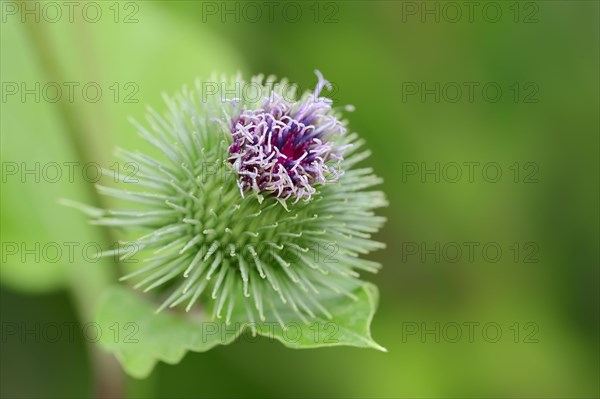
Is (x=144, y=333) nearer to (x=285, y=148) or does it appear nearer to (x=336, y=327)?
(x=336, y=327)

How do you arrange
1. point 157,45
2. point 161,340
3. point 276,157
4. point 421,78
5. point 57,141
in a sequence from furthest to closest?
point 421,78 < point 157,45 < point 57,141 < point 161,340 < point 276,157

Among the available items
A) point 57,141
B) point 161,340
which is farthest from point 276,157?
point 57,141

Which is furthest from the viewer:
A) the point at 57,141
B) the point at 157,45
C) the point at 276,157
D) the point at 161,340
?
the point at 157,45

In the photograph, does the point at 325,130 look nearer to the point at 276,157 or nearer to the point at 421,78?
the point at 276,157

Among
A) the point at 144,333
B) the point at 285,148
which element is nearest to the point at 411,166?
the point at 285,148

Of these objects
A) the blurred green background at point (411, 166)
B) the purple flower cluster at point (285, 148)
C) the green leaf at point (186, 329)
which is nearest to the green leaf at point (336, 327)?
the green leaf at point (186, 329)

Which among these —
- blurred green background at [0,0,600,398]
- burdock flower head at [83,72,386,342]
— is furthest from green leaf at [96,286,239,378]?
blurred green background at [0,0,600,398]

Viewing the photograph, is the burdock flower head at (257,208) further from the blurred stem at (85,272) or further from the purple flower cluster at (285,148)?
the blurred stem at (85,272)
